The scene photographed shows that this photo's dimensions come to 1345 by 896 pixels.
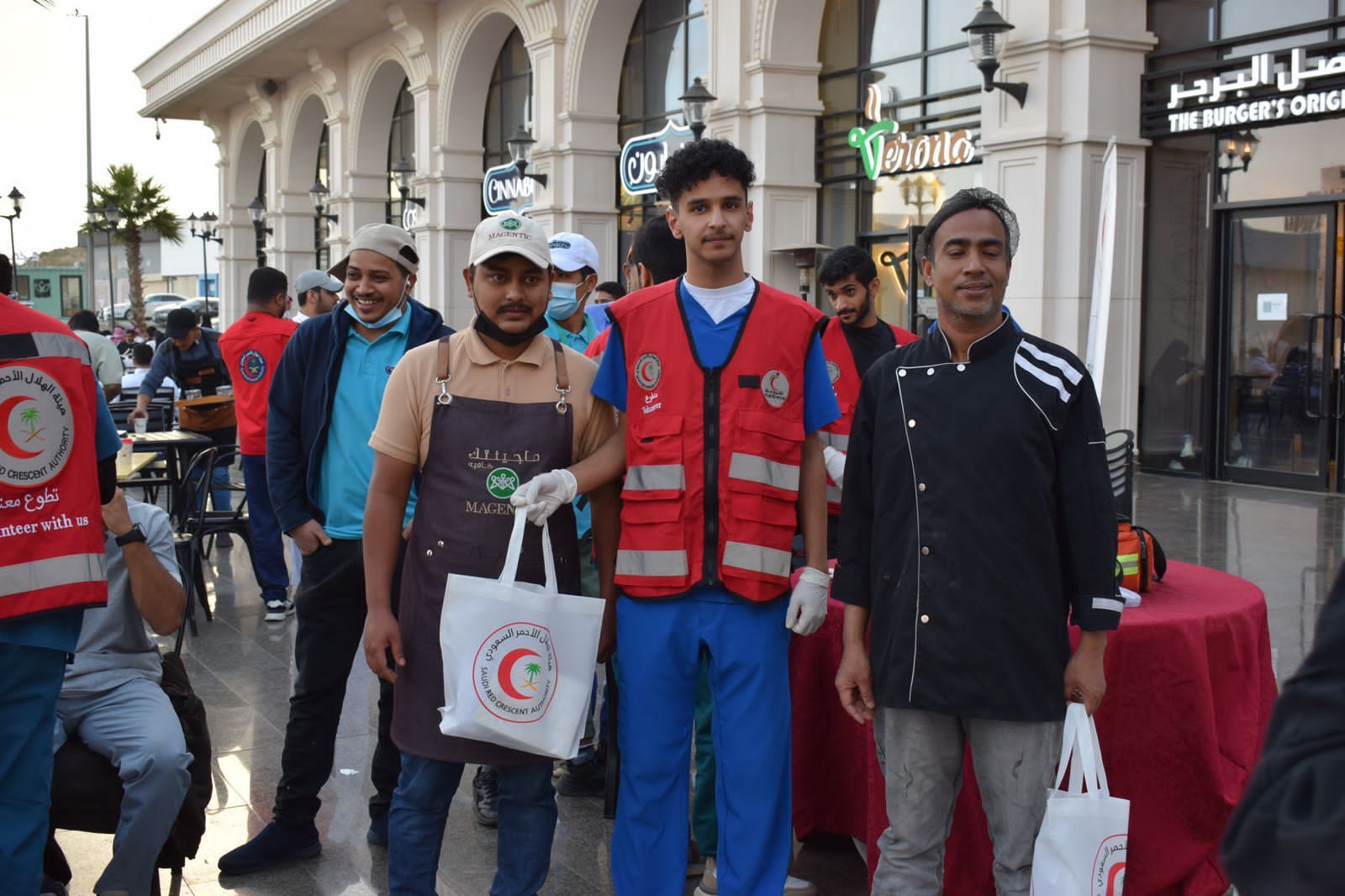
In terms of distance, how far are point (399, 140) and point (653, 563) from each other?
79.7 feet

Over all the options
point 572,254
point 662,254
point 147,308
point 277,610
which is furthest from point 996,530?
point 147,308

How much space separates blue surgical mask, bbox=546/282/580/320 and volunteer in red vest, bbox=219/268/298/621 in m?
3.03

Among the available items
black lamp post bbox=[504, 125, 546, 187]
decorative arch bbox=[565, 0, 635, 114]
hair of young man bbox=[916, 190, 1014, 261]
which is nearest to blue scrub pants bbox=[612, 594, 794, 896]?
hair of young man bbox=[916, 190, 1014, 261]

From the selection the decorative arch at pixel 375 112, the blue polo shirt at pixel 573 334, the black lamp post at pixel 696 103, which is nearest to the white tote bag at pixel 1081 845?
the blue polo shirt at pixel 573 334

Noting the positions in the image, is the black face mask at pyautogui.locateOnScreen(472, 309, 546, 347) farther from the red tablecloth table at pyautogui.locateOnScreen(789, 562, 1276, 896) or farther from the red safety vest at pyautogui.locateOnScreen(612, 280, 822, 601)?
the red tablecloth table at pyautogui.locateOnScreen(789, 562, 1276, 896)

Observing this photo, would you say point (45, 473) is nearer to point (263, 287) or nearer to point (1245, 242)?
point (263, 287)

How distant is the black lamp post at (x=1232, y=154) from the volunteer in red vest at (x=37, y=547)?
36.3 feet

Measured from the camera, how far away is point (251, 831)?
4277 mm

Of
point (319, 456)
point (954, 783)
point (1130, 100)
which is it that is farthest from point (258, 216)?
point (954, 783)

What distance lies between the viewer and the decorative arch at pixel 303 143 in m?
29.1

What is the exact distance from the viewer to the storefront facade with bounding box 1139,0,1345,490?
10.8 meters

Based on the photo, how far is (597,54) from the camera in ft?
59.4

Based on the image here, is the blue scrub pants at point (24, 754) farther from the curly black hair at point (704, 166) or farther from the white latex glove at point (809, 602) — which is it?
the curly black hair at point (704, 166)

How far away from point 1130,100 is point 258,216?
78.5ft
